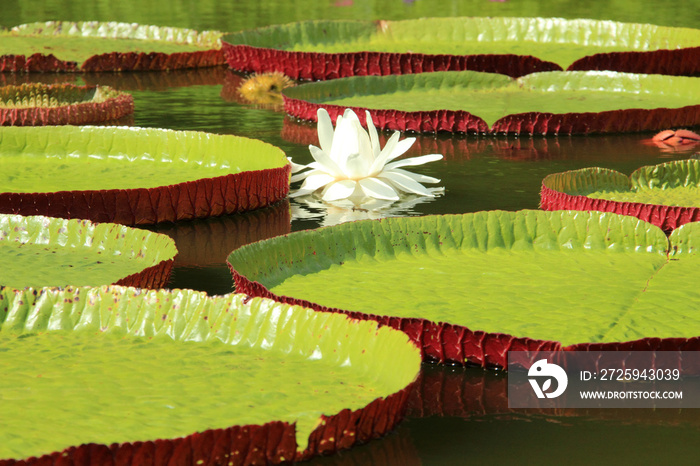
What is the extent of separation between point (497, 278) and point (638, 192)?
1.21 meters

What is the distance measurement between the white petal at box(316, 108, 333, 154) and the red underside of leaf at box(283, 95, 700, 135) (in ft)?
5.19

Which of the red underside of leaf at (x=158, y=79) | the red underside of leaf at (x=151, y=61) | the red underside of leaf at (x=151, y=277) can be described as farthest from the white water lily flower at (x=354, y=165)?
the red underside of leaf at (x=151, y=61)

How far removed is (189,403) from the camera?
77.9 inches

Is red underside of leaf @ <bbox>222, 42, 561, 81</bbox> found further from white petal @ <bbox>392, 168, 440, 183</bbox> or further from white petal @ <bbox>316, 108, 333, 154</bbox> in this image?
white petal @ <bbox>316, 108, 333, 154</bbox>

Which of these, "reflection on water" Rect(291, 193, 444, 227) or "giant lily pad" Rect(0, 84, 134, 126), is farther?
"giant lily pad" Rect(0, 84, 134, 126)

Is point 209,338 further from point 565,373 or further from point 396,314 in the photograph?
point 565,373

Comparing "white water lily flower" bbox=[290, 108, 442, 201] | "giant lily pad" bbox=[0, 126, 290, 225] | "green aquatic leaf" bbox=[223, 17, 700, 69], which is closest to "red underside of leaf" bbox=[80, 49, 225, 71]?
"green aquatic leaf" bbox=[223, 17, 700, 69]

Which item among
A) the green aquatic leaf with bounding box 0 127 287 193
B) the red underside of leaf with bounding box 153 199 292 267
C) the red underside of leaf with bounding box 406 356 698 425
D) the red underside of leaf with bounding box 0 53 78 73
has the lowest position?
the red underside of leaf with bounding box 0 53 78 73

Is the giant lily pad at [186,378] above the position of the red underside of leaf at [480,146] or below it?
above

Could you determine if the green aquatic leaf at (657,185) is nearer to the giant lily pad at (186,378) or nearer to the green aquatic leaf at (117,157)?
the green aquatic leaf at (117,157)

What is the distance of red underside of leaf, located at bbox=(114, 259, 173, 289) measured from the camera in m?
2.70

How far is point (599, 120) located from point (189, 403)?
13.5 feet

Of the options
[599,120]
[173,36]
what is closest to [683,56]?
[599,120]

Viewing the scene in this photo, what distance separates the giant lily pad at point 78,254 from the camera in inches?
112
